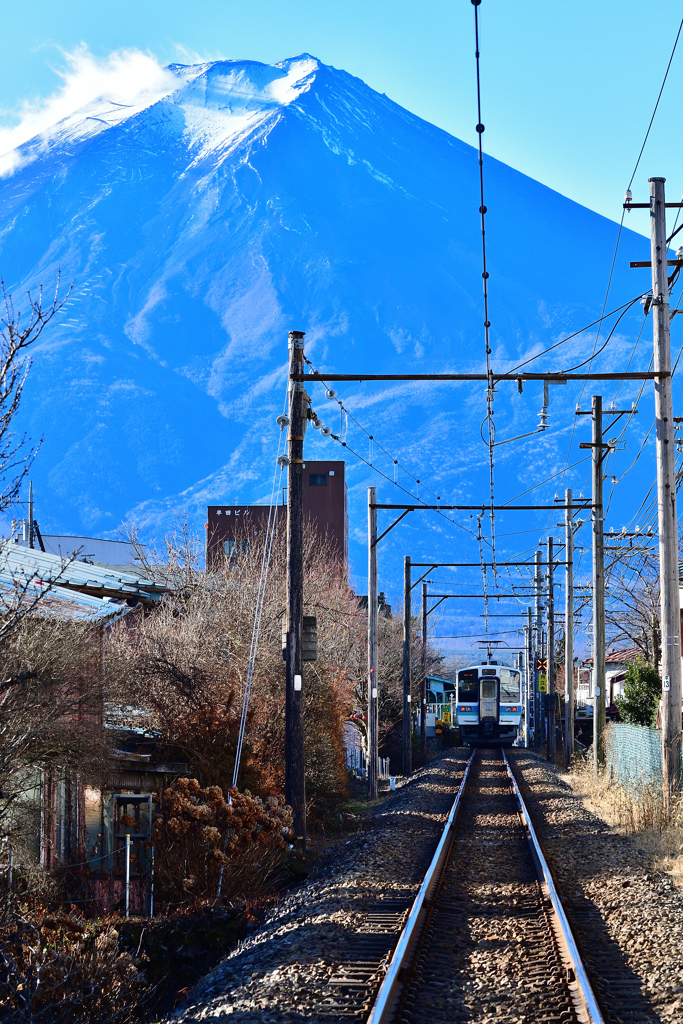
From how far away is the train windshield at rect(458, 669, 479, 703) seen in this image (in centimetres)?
5856

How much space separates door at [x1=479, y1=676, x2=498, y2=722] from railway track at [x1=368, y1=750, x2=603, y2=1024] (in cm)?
4151

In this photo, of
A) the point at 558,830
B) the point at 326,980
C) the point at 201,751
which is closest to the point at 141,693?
the point at 201,751

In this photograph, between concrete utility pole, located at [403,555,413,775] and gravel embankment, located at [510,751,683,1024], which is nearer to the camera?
gravel embankment, located at [510,751,683,1024]

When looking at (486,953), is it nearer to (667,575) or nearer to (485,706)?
(667,575)

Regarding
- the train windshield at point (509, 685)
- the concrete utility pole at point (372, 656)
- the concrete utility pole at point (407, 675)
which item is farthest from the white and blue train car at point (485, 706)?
the concrete utility pole at point (372, 656)

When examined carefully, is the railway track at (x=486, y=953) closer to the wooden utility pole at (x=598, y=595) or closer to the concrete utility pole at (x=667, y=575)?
the concrete utility pole at (x=667, y=575)

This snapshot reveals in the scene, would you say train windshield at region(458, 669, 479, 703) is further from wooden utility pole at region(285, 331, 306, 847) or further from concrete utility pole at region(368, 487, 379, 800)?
wooden utility pole at region(285, 331, 306, 847)

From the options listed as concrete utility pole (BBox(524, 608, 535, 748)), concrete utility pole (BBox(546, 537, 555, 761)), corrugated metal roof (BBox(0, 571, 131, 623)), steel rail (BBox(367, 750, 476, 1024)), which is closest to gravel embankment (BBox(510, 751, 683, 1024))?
steel rail (BBox(367, 750, 476, 1024))

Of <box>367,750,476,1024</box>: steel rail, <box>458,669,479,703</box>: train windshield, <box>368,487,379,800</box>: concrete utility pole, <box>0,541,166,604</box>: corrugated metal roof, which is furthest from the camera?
<box>458,669,479,703</box>: train windshield

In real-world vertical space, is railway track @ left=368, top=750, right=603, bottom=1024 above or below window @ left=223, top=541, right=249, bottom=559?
below

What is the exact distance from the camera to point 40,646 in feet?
52.1

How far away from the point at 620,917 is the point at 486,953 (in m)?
2.13

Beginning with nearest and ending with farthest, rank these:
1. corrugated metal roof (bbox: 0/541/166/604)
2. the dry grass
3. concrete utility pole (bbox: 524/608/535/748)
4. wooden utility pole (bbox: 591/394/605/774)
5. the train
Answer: the dry grass
corrugated metal roof (bbox: 0/541/166/604)
wooden utility pole (bbox: 591/394/605/774)
the train
concrete utility pole (bbox: 524/608/535/748)

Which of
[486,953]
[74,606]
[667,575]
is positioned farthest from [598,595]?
[486,953]
